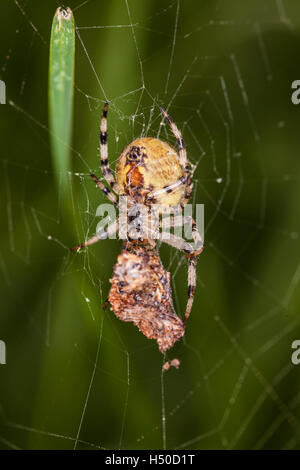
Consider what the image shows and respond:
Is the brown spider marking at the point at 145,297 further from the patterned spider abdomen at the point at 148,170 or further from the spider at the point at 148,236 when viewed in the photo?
the patterned spider abdomen at the point at 148,170

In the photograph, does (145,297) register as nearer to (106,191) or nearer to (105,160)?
(106,191)

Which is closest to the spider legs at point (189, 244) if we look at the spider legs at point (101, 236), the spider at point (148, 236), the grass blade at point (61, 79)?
the spider at point (148, 236)

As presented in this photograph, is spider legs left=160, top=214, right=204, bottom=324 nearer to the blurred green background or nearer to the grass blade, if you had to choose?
the blurred green background

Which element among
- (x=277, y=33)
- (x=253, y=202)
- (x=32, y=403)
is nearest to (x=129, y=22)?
(x=277, y=33)

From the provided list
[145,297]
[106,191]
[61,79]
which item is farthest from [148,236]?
[61,79]

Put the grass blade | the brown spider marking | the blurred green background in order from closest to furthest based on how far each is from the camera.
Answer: the grass blade → the brown spider marking → the blurred green background

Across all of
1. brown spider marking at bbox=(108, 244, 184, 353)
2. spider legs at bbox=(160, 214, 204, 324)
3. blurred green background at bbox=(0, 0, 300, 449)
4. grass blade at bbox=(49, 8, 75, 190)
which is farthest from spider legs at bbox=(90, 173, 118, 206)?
brown spider marking at bbox=(108, 244, 184, 353)

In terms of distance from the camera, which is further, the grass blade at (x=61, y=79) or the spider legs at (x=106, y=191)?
the spider legs at (x=106, y=191)
